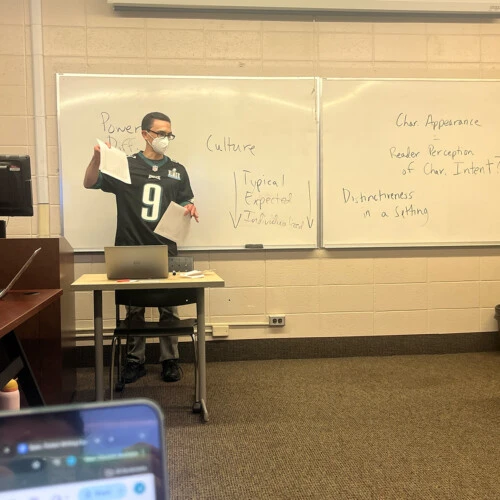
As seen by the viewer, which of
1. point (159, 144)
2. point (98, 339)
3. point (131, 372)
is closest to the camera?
point (98, 339)

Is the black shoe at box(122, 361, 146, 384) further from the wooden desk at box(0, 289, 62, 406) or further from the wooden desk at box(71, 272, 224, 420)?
the wooden desk at box(0, 289, 62, 406)

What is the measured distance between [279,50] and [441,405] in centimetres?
252

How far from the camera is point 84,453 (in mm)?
313

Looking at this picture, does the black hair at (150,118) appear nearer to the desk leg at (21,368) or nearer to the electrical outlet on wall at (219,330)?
the electrical outlet on wall at (219,330)

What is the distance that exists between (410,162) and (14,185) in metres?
2.68

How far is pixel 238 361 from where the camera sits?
3.42m

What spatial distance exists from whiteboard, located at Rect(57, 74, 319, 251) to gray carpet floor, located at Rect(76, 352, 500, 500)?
970 millimetres

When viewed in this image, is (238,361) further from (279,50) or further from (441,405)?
(279,50)

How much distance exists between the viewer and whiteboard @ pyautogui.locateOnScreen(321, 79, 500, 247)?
346cm

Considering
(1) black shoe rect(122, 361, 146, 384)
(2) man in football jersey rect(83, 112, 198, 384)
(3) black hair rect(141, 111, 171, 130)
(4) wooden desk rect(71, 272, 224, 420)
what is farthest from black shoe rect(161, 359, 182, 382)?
(3) black hair rect(141, 111, 171, 130)

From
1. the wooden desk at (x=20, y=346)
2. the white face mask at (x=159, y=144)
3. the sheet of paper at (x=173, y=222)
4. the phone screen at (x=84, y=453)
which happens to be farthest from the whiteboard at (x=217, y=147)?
the phone screen at (x=84, y=453)

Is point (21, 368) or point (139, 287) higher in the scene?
point (139, 287)

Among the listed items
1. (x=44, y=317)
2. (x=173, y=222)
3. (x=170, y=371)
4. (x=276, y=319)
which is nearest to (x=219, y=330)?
(x=276, y=319)

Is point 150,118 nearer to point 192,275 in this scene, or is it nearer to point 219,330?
point 192,275
